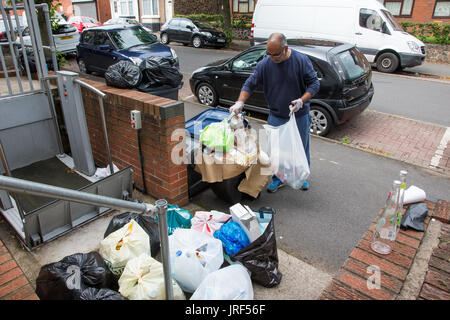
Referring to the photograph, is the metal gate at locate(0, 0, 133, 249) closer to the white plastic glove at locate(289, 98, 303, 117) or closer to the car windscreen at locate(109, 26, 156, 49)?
the white plastic glove at locate(289, 98, 303, 117)

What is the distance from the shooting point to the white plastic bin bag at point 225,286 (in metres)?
2.25

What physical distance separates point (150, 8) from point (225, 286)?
107ft

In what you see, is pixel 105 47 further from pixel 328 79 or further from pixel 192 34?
pixel 192 34

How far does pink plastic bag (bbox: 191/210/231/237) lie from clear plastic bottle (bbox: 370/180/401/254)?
1381 mm

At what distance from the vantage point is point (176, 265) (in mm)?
2512

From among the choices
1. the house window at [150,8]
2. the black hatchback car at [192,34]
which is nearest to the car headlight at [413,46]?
the black hatchback car at [192,34]

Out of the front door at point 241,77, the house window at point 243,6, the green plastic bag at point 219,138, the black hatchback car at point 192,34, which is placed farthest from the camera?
the house window at point 243,6

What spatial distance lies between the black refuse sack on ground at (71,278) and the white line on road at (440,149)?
528 cm

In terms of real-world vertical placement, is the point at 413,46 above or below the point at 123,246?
above

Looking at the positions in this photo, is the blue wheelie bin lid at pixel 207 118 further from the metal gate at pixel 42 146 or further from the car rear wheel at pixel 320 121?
the car rear wheel at pixel 320 121

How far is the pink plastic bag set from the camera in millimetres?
3039

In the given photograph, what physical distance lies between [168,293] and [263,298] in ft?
2.60

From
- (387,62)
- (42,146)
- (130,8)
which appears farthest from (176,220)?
(130,8)
